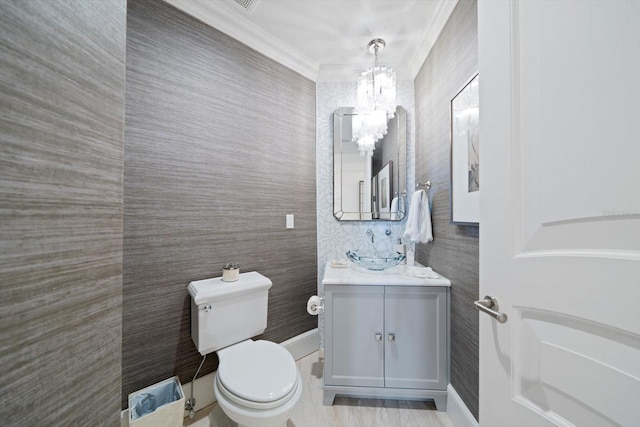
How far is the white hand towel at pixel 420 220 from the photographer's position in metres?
1.56

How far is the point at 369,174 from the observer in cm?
196

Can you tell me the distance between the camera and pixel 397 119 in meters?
1.93

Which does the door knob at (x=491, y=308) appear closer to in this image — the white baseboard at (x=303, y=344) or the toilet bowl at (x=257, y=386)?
the toilet bowl at (x=257, y=386)

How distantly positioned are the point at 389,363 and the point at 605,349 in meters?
1.16

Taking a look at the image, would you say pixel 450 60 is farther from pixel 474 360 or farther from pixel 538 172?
pixel 474 360

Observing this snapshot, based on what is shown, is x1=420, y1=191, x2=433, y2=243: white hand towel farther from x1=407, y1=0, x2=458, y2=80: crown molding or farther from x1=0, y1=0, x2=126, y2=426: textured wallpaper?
x1=0, y1=0, x2=126, y2=426: textured wallpaper

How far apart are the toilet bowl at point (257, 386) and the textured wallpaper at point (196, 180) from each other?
44 centimetres

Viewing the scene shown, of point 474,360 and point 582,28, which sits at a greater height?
point 582,28

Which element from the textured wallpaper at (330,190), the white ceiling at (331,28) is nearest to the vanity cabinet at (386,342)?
the textured wallpaper at (330,190)

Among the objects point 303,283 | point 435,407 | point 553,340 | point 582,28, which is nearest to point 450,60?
point 582,28

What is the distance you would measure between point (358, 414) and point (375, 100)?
2.10 metres

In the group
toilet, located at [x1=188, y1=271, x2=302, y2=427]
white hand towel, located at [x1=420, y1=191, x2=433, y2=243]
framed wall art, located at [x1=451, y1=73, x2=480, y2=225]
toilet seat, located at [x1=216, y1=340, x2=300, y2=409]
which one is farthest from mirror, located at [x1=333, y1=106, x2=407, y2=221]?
toilet seat, located at [x1=216, y1=340, x2=300, y2=409]

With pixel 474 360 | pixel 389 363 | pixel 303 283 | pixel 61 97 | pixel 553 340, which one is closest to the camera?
pixel 61 97

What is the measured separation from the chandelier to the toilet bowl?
170 centimetres
